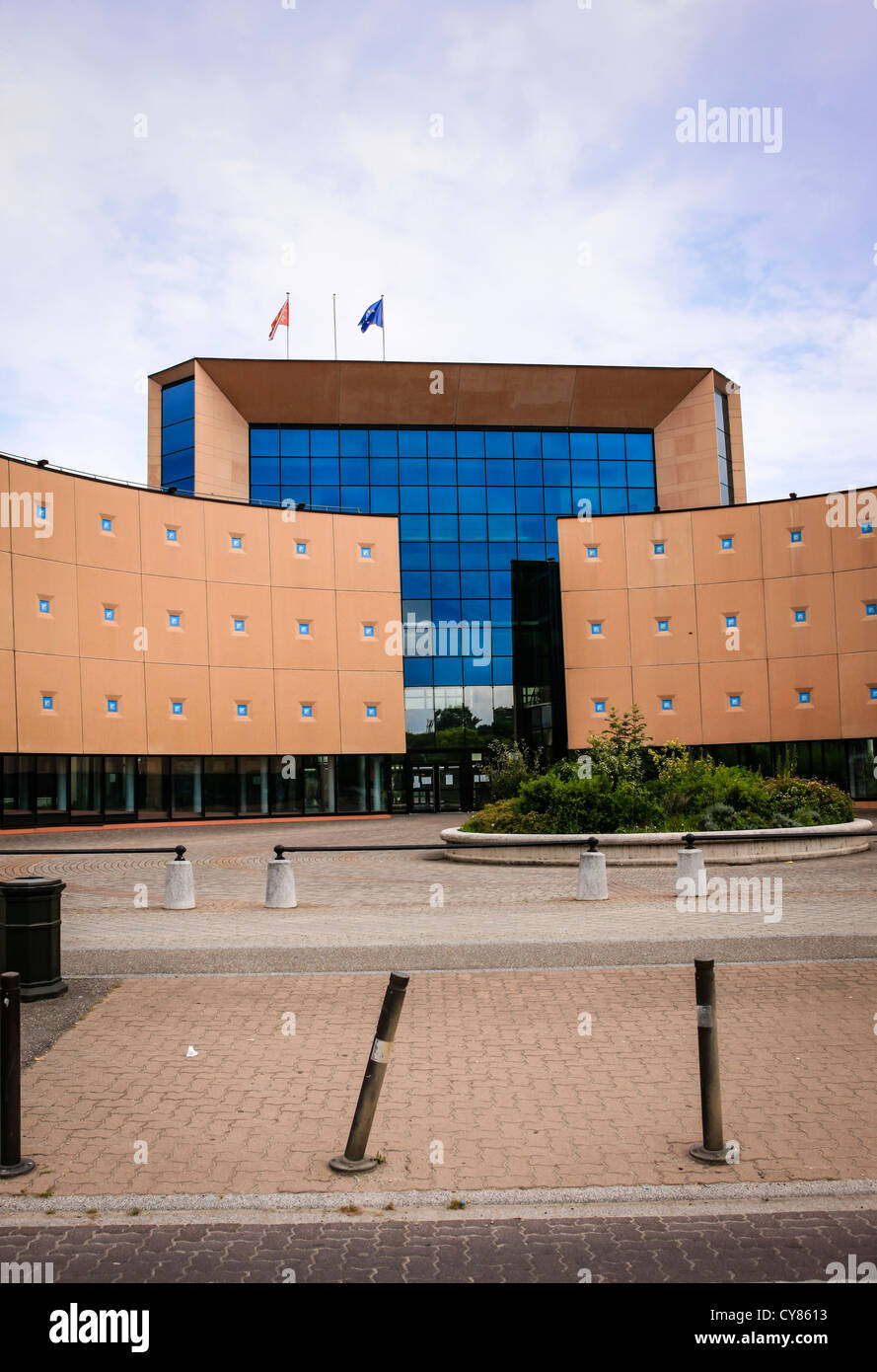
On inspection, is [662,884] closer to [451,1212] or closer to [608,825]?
[608,825]

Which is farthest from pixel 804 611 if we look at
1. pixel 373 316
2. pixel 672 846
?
pixel 672 846

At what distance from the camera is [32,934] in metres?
8.61

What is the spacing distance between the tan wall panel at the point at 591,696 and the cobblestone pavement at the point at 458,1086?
29805mm

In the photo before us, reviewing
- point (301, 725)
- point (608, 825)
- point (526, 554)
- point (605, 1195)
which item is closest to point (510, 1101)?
point (605, 1195)

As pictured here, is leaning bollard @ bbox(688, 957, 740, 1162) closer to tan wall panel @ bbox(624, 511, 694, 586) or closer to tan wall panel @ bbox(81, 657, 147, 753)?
tan wall panel @ bbox(81, 657, 147, 753)

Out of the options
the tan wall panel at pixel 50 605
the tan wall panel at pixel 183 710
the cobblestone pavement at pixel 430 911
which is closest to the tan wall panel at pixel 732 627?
the cobblestone pavement at pixel 430 911

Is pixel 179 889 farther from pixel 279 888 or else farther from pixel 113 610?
pixel 113 610

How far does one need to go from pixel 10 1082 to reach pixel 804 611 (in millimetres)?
35901

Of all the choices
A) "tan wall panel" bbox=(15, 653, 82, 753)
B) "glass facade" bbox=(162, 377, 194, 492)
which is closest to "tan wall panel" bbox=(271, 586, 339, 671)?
"glass facade" bbox=(162, 377, 194, 492)

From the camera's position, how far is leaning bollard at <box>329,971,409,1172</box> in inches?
203

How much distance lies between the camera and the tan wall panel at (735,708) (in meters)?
37.7

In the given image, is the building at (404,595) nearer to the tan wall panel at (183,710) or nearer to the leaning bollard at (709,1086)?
the tan wall panel at (183,710)

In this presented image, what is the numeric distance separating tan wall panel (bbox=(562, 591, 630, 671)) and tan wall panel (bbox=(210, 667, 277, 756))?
1163 cm

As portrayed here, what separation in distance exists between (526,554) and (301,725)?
12.1 metres
